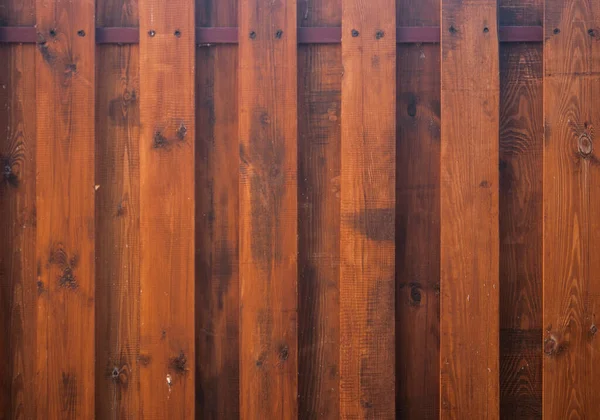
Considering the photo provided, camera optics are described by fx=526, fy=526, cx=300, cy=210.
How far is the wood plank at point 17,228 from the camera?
6.84 ft

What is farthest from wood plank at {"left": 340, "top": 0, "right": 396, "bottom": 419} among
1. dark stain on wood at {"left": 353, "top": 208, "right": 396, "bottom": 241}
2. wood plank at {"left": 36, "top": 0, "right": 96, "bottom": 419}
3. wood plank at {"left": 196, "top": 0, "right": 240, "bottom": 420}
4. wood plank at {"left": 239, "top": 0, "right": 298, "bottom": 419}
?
wood plank at {"left": 36, "top": 0, "right": 96, "bottom": 419}

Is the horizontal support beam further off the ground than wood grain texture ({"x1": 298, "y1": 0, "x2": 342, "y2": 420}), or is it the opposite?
the horizontal support beam

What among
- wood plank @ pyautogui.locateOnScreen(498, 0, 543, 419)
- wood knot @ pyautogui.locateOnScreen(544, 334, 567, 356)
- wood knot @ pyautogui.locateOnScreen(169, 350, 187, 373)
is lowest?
wood knot @ pyautogui.locateOnScreen(169, 350, 187, 373)

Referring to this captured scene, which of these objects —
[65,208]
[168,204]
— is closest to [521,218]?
[168,204]

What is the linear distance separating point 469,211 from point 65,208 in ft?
5.16

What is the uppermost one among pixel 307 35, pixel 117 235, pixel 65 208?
pixel 307 35

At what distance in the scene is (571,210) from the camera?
204cm

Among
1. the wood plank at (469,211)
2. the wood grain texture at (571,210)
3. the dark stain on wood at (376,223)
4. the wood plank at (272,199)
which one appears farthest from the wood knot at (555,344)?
the wood plank at (272,199)

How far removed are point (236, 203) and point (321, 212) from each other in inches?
13.4

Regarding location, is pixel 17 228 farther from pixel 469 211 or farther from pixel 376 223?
pixel 469 211

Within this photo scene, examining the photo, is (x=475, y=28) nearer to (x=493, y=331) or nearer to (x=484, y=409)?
(x=493, y=331)

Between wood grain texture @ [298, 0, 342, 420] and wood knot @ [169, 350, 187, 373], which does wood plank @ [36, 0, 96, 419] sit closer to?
wood knot @ [169, 350, 187, 373]

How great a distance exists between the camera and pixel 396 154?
209 centimetres

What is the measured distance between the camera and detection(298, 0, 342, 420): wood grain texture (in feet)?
6.82
